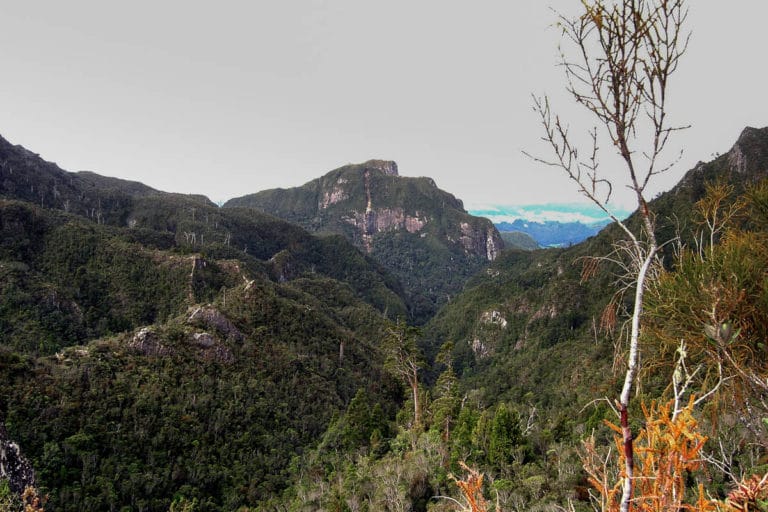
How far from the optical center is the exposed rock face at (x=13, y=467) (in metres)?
22.1

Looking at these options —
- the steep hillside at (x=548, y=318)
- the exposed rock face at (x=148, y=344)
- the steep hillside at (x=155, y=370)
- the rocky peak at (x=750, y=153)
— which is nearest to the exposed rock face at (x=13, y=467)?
the steep hillside at (x=155, y=370)

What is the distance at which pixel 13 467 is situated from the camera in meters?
23.0

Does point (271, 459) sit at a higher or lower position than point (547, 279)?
lower

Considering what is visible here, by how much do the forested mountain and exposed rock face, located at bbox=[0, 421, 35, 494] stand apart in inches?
9.3

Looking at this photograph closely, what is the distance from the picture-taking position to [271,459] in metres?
37.7

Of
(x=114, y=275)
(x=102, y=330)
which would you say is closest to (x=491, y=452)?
(x=102, y=330)

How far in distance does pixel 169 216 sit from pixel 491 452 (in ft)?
528

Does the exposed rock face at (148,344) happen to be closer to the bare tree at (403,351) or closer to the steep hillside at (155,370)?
the steep hillside at (155,370)

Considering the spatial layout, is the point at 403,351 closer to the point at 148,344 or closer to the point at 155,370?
the point at 155,370

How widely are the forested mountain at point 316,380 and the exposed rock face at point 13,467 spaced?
24cm

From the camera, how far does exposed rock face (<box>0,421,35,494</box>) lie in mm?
22062

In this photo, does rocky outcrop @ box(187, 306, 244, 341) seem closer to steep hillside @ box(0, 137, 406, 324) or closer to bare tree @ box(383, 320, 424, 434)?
bare tree @ box(383, 320, 424, 434)

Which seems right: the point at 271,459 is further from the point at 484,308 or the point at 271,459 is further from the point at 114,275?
the point at 484,308

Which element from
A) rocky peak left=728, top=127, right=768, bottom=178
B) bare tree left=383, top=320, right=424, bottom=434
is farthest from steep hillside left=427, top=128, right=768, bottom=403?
bare tree left=383, top=320, right=424, bottom=434
